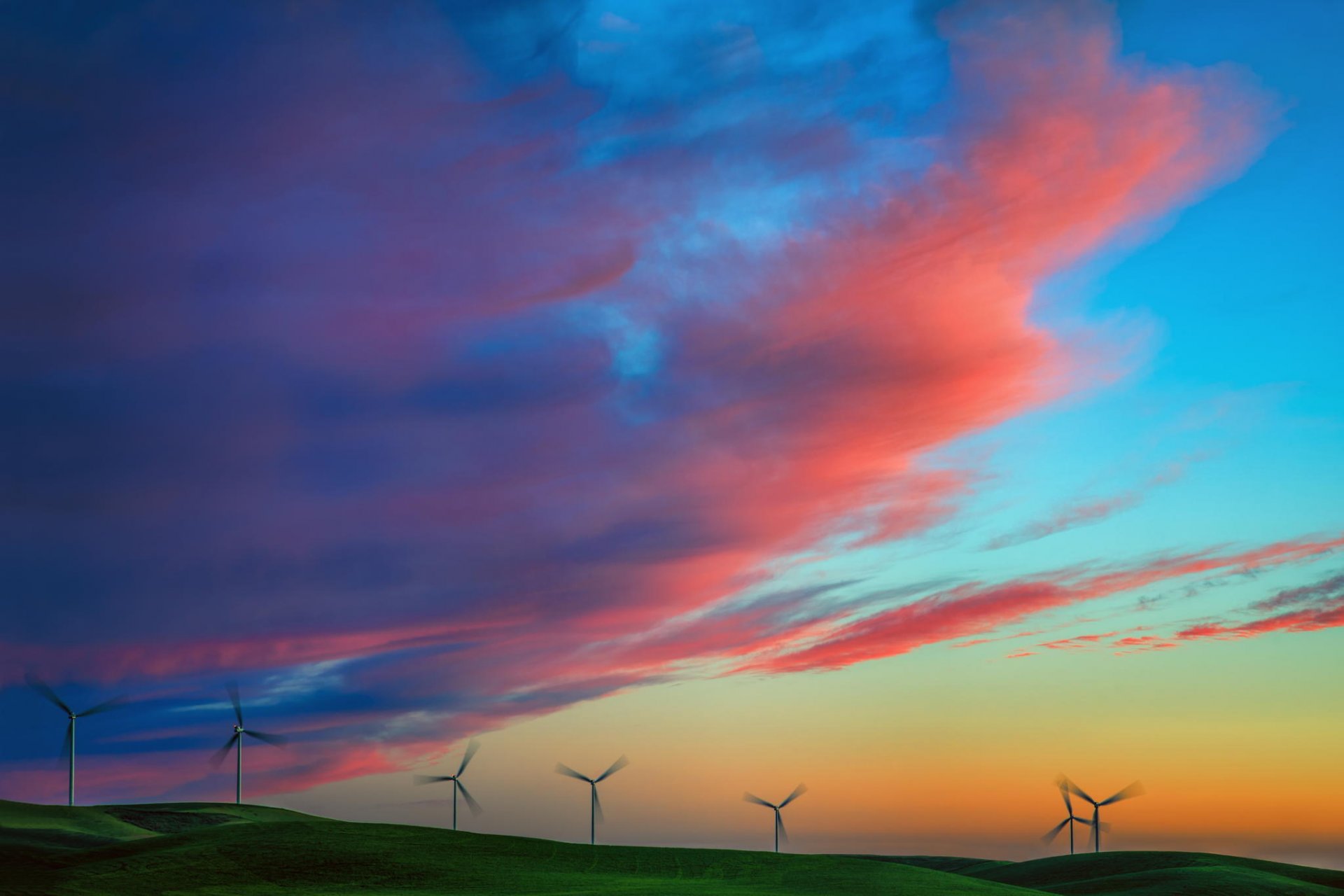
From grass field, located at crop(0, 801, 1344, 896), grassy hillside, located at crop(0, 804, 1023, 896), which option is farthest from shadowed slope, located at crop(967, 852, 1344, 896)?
grassy hillside, located at crop(0, 804, 1023, 896)

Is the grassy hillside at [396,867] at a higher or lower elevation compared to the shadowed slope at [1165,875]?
higher

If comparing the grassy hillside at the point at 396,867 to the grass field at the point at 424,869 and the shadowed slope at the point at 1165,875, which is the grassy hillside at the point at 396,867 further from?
the shadowed slope at the point at 1165,875

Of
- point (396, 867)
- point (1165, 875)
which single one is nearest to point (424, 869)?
point (396, 867)

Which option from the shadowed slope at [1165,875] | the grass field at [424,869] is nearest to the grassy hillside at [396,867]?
the grass field at [424,869]

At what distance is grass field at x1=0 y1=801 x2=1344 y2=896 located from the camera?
6848 cm

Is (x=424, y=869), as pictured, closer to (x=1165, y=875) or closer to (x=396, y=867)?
(x=396, y=867)

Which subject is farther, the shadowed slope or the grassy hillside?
the shadowed slope

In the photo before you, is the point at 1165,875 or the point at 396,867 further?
the point at 1165,875

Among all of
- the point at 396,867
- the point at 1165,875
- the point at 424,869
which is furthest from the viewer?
the point at 1165,875

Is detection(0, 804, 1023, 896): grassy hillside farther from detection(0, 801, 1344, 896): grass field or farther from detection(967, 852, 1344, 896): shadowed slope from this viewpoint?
detection(967, 852, 1344, 896): shadowed slope

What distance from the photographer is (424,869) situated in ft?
251

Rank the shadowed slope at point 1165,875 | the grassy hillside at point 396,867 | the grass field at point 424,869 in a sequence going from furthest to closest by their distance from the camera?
the shadowed slope at point 1165,875 → the grass field at point 424,869 → the grassy hillside at point 396,867

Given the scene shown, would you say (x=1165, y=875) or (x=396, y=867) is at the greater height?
(x=396, y=867)

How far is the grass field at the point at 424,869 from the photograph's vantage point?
68.5 metres
